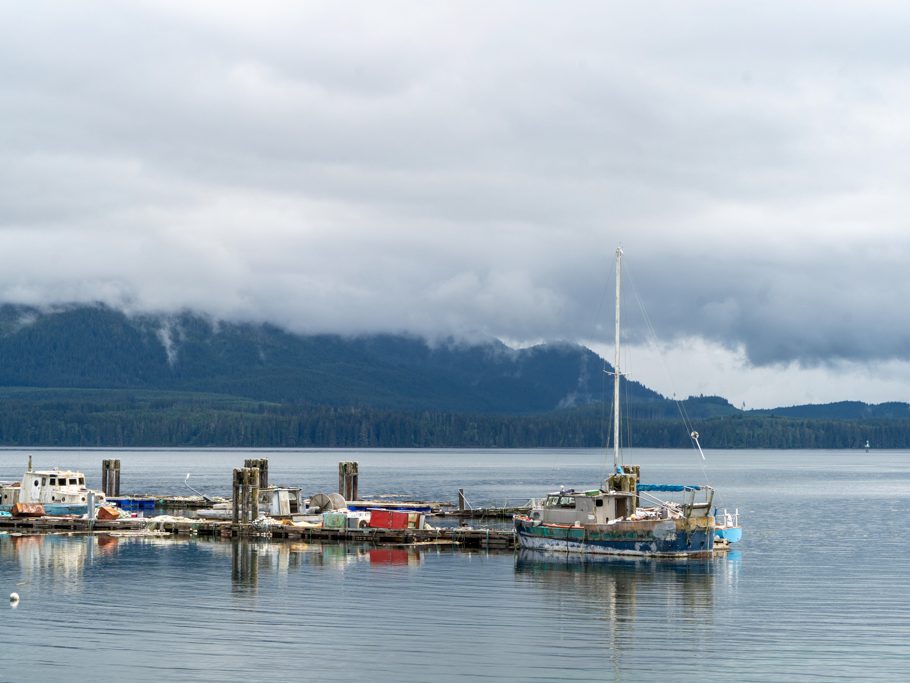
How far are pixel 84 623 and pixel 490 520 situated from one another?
67801 mm

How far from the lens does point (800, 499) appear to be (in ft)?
547

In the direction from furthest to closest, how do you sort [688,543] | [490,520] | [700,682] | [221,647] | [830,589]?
[490,520] → [688,543] → [830,589] → [221,647] → [700,682]

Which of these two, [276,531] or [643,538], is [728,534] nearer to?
[643,538]

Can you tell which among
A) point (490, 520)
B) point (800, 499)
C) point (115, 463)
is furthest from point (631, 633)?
point (800, 499)

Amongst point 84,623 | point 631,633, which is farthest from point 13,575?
point 631,633

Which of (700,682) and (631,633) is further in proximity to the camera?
(631,633)

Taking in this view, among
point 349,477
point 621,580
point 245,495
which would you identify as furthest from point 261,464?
point 621,580

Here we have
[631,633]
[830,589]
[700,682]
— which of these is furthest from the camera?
[830,589]

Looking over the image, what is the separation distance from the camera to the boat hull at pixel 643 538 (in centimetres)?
7856

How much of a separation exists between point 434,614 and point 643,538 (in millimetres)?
24484

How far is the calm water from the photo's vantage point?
45875 millimetres

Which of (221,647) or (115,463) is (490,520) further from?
(221,647)

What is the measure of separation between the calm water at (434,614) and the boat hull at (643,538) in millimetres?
1365

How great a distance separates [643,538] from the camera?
7850cm
